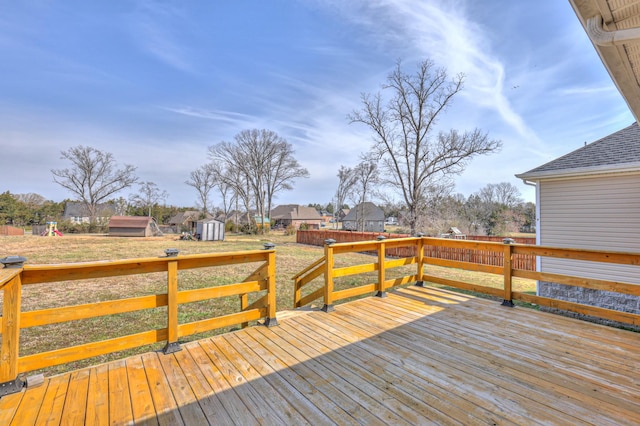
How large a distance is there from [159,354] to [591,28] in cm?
429

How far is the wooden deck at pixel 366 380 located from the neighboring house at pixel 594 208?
358cm

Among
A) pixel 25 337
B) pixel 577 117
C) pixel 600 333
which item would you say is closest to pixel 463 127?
pixel 577 117

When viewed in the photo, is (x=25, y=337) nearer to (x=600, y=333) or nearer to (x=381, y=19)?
(x=600, y=333)

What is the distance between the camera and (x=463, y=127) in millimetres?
16000

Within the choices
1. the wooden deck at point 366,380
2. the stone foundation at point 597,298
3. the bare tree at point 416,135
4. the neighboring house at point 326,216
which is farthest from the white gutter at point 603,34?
the neighboring house at point 326,216

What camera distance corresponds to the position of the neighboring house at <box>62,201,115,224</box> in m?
33.5

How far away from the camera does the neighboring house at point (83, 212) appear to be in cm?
3354

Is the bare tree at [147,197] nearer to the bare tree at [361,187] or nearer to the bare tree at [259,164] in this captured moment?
the bare tree at [259,164]

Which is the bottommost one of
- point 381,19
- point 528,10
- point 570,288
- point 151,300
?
point 570,288

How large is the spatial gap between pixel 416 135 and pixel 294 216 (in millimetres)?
36321

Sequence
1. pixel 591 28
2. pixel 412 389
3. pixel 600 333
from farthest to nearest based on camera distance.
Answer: pixel 600 333, pixel 412 389, pixel 591 28

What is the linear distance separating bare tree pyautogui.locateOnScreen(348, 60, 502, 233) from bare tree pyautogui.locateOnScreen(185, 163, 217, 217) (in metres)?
31.8

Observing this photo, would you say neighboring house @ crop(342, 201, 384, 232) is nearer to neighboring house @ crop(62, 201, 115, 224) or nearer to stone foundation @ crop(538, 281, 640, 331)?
neighboring house @ crop(62, 201, 115, 224)

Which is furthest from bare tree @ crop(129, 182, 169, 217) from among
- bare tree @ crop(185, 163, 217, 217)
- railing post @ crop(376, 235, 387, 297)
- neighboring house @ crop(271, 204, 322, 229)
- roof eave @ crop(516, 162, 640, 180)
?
roof eave @ crop(516, 162, 640, 180)
